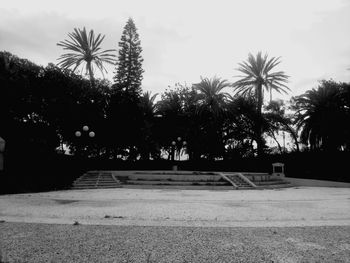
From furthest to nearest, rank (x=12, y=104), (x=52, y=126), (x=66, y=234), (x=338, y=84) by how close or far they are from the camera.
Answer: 1. (x=338, y=84)
2. (x=52, y=126)
3. (x=12, y=104)
4. (x=66, y=234)

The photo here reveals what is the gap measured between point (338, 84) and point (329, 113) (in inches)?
231

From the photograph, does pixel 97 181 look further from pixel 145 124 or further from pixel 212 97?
pixel 212 97

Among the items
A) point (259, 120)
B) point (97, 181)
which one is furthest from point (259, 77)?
point (97, 181)

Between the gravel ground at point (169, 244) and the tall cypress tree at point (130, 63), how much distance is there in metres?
31.8

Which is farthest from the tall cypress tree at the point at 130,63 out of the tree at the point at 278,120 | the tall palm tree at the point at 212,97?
the tree at the point at 278,120

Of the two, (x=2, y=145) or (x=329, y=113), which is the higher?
(x=329, y=113)

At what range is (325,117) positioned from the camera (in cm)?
3306

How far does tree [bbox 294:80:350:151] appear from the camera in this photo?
32.3 metres

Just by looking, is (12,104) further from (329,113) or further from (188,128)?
(329,113)

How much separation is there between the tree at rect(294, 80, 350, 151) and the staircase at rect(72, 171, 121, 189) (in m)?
26.7

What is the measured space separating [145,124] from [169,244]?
32001 mm

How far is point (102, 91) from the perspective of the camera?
120 ft

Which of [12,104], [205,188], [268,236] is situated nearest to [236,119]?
[205,188]

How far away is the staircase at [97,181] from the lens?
19.2 meters
